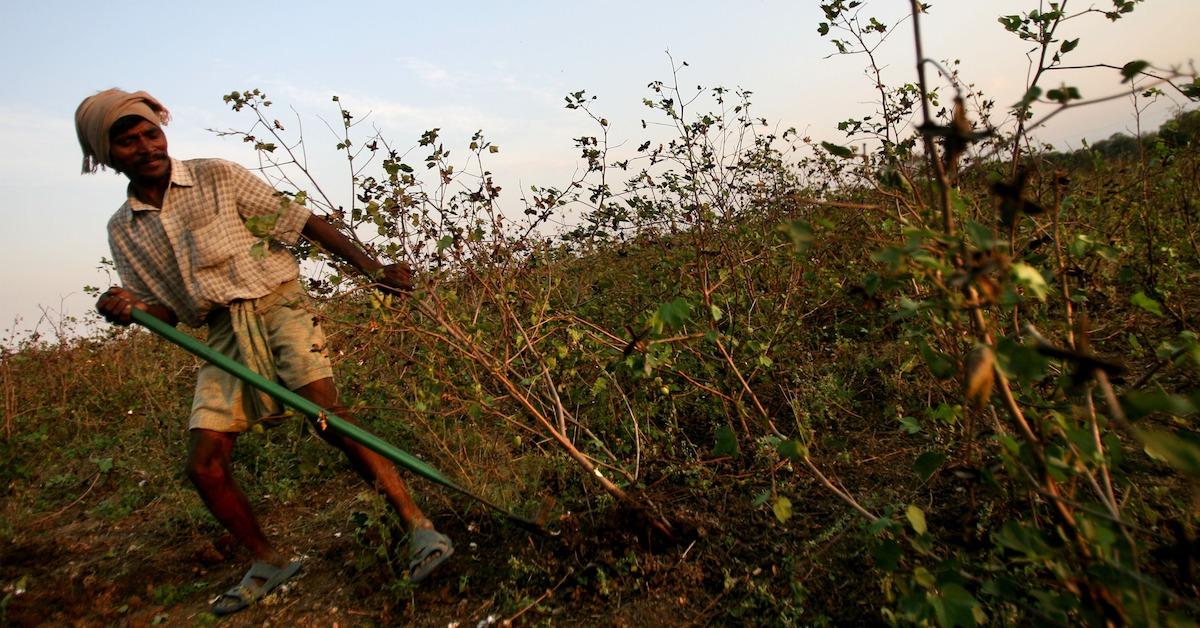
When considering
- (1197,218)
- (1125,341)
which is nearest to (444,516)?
(1125,341)

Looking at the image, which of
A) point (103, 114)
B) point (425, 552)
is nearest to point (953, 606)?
point (425, 552)

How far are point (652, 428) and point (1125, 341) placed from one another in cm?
204

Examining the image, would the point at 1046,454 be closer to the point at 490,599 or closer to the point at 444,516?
the point at 490,599

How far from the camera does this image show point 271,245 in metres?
2.82

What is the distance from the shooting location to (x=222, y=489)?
8.92ft

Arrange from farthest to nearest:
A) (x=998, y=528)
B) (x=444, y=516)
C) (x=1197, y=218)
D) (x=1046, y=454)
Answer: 1. (x=1197, y=218)
2. (x=444, y=516)
3. (x=998, y=528)
4. (x=1046, y=454)

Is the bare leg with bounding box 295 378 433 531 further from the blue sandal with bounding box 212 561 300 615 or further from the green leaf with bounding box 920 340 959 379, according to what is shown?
the green leaf with bounding box 920 340 959 379

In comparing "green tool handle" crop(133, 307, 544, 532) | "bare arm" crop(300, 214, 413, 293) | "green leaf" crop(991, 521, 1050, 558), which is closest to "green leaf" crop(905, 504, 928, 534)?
"green leaf" crop(991, 521, 1050, 558)

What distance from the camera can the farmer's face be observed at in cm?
261

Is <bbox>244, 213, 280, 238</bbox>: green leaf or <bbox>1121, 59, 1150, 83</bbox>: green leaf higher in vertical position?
<bbox>244, 213, 280, 238</bbox>: green leaf

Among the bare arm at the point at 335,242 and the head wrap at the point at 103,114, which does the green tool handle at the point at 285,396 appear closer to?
the bare arm at the point at 335,242

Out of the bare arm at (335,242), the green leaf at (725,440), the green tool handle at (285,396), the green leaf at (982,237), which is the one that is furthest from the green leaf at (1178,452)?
the bare arm at (335,242)

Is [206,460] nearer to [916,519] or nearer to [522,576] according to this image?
[522,576]

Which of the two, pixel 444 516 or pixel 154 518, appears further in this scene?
pixel 154 518
